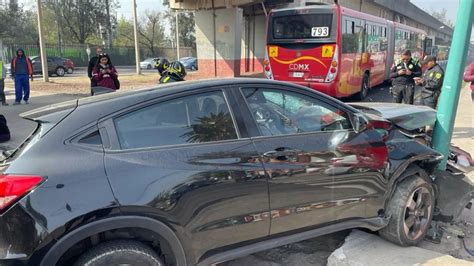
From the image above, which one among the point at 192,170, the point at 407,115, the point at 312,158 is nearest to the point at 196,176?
the point at 192,170

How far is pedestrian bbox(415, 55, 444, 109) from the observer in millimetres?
6966

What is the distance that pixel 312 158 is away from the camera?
286 centimetres

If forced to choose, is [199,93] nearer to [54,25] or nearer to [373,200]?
[373,200]

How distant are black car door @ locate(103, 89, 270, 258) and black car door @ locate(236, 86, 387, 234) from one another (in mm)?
156

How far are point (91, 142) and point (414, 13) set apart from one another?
5397 cm

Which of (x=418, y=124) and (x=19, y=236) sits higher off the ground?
(x=418, y=124)

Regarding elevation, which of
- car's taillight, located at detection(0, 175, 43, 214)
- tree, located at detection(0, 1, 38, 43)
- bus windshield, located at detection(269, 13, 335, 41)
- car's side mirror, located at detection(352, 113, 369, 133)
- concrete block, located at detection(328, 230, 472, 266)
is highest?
tree, located at detection(0, 1, 38, 43)

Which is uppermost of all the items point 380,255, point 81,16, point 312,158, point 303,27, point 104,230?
point 81,16

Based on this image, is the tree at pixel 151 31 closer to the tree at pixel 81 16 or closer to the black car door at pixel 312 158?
the tree at pixel 81 16

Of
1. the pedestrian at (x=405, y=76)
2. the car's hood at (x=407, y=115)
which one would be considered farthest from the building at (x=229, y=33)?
the car's hood at (x=407, y=115)

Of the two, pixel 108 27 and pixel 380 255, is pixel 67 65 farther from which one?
pixel 108 27

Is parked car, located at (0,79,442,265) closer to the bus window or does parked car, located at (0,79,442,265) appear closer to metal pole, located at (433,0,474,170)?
metal pole, located at (433,0,474,170)

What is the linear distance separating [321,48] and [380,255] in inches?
315

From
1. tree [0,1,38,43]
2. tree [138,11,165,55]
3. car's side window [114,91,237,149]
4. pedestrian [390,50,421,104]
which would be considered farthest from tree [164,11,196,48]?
car's side window [114,91,237,149]
